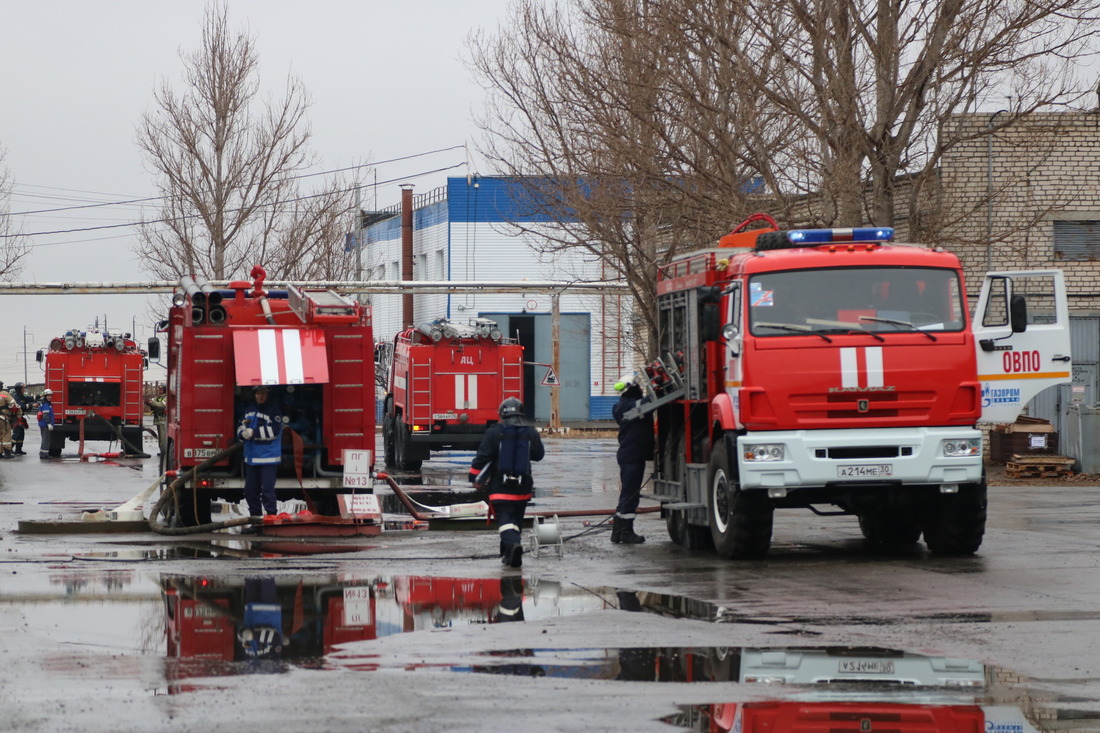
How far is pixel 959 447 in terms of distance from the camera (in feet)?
42.5

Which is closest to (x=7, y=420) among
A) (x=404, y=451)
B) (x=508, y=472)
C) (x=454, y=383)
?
(x=404, y=451)

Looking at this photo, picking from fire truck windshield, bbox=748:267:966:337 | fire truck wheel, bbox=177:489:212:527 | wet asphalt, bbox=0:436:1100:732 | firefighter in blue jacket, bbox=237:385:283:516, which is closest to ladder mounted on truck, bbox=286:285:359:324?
firefighter in blue jacket, bbox=237:385:283:516

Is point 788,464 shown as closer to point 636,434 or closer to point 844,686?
point 636,434

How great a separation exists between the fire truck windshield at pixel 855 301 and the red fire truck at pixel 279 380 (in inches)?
214

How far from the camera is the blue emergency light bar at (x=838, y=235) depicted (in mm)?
13453

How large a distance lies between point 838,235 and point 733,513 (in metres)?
2.68

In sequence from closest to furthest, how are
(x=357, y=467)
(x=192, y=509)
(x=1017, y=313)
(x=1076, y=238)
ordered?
(x=1017, y=313) < (x=357, y=467) < (x=192, y=509) < (x=1076, y=238)

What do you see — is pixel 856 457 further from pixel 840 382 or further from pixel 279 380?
pixel 279 380

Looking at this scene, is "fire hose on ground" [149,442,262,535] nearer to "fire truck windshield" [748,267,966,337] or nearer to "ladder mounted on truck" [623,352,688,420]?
"ladder mounted on truck" [623,352,688,420]

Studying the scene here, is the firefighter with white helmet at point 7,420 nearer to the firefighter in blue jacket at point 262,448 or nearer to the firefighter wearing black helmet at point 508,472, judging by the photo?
the firefighter in blue jacket at point 262,448

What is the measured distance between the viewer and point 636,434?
50.2 ft

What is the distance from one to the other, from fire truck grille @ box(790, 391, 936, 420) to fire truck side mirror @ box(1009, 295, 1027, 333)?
1247mm

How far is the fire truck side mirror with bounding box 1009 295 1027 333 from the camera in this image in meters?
13.4

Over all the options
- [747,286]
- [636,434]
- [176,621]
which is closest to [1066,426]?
[636,434]
